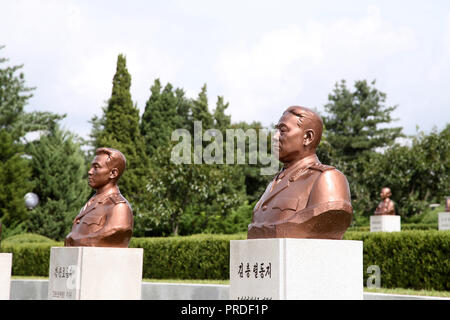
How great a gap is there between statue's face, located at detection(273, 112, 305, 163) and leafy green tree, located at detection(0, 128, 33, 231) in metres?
21.1

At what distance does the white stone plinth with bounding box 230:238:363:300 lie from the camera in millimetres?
5637

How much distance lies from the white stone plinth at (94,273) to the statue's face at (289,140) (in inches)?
141

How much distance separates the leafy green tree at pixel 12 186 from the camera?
25.5m

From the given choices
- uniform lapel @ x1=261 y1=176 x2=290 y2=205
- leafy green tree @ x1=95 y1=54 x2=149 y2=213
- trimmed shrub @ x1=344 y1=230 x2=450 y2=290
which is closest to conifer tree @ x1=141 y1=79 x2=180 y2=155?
leafy green tree @ x1=95 y1=54 x2=149 y2=213

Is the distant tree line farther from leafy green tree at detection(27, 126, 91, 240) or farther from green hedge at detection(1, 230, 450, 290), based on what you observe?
green hedge at detection(1, 230, 450, 290)

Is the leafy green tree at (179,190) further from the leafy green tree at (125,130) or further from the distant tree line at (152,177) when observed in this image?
the leafy green tree at (125,130)

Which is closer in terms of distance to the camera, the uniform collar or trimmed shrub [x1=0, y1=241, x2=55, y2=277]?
the uniform collar

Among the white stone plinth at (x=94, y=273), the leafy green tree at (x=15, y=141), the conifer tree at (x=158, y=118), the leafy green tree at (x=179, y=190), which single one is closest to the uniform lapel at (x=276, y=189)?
the white stone plinth at (x=94, y=273)

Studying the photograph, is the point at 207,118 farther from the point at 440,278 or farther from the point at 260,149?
the point at 440,278

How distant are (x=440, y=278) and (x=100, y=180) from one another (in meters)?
6.62

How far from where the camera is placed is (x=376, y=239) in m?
12.4

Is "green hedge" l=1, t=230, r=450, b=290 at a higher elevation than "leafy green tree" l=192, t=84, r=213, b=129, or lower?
lower

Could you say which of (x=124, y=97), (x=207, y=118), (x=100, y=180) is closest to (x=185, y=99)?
(x=207, y=118)

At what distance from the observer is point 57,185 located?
27625 millimetres
